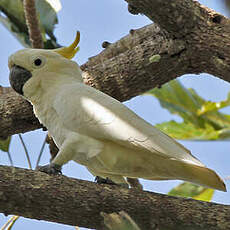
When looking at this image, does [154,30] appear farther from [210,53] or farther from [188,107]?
[188,107]

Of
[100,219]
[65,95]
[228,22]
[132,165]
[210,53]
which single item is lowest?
[100,219]

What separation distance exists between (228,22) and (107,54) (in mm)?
1124

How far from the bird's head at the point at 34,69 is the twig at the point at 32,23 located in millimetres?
920

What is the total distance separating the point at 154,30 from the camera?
3666 mm

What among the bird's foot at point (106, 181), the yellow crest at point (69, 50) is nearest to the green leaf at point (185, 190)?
the bird's foot at point (106, 181)

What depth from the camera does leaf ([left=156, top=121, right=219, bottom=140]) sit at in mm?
4415

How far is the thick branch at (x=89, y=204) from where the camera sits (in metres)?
2.36

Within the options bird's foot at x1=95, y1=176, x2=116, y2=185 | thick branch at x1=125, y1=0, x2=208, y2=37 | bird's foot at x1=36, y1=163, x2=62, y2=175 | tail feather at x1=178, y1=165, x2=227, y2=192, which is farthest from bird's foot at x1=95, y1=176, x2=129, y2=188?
thick branch at x1=125, y1=0, x2=208, y2=37

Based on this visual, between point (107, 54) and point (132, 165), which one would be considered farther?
point (107, 54)

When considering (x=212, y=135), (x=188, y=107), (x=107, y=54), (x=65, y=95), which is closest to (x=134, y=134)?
(x=65, y=95)

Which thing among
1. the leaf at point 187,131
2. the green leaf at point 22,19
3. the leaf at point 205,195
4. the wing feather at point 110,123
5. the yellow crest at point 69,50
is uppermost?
the green leaf at point 22,19

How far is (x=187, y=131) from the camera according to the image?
453 cm

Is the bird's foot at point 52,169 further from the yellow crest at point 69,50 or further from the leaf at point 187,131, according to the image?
the leaf at point 187,131

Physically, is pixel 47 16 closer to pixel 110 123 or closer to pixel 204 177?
pixel 110 123
